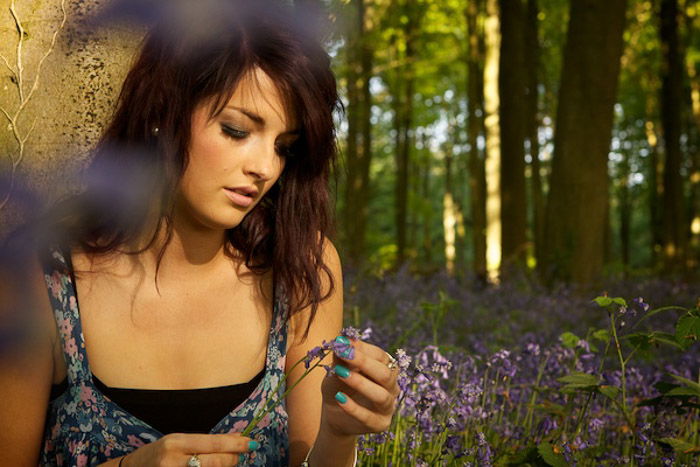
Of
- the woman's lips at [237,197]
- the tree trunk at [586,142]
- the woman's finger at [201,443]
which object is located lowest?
the woman's finger at [201,443]

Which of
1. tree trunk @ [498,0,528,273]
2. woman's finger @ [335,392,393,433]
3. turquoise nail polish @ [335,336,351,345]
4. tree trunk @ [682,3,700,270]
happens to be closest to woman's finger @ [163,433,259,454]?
woman's finger @ [335,392,393,433]

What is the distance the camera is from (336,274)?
2625 mm

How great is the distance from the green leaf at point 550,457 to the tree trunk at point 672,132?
40.1 feet

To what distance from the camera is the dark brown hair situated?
2.25 m

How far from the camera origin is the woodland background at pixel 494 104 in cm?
Answer: 253

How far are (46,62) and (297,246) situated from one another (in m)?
1.02

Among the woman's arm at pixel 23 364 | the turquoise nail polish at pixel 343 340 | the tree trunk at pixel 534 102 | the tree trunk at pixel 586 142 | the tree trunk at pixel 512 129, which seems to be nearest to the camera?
the turquoise nail polish at pixel 343 340

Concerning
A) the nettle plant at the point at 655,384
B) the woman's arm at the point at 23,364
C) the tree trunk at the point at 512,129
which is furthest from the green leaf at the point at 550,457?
the tree trunk at the point at 512,129

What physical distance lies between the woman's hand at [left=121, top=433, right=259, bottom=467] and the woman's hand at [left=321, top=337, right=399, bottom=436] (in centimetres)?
26

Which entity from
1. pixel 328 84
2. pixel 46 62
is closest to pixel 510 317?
pixel 328 84

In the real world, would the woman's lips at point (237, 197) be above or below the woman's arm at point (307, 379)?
above

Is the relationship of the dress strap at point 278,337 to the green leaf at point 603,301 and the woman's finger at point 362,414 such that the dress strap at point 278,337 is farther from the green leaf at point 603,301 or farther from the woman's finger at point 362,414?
the green leaf at point 603,301

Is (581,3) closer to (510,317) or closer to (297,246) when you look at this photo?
(510,317)

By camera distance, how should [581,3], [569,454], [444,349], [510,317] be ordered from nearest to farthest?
[569,454]
[444,349]
[510,317]
[581,3]
